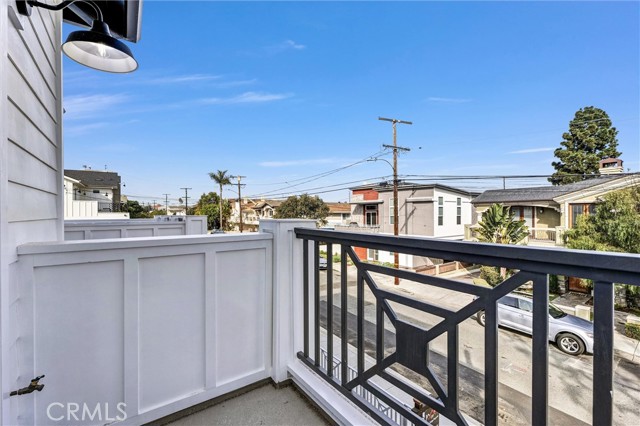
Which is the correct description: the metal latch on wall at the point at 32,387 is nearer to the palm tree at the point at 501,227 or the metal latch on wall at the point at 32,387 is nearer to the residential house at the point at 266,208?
the palm tree at the point at 501,227

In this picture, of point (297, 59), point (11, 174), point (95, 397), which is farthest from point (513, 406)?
point (297, 59)

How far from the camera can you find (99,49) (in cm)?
148

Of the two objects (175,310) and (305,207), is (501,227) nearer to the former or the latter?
(175,310)

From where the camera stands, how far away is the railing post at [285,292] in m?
1.47

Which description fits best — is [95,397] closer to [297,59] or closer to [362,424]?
[362,424]

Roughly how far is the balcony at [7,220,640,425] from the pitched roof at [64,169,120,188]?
28388mm

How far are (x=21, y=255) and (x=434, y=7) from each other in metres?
9.80

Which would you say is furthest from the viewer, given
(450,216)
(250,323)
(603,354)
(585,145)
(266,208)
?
(266,208)

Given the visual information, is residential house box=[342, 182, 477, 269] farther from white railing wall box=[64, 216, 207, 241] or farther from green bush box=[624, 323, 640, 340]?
white railing wall box=[64, 216, 207, 241]

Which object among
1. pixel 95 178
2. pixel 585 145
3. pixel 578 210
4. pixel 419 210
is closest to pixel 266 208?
pixel 95 178

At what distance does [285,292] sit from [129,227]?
276cm

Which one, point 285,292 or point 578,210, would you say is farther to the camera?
point 578,210

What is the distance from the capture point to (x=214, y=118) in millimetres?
18453

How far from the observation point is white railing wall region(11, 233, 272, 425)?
97 centimetres
